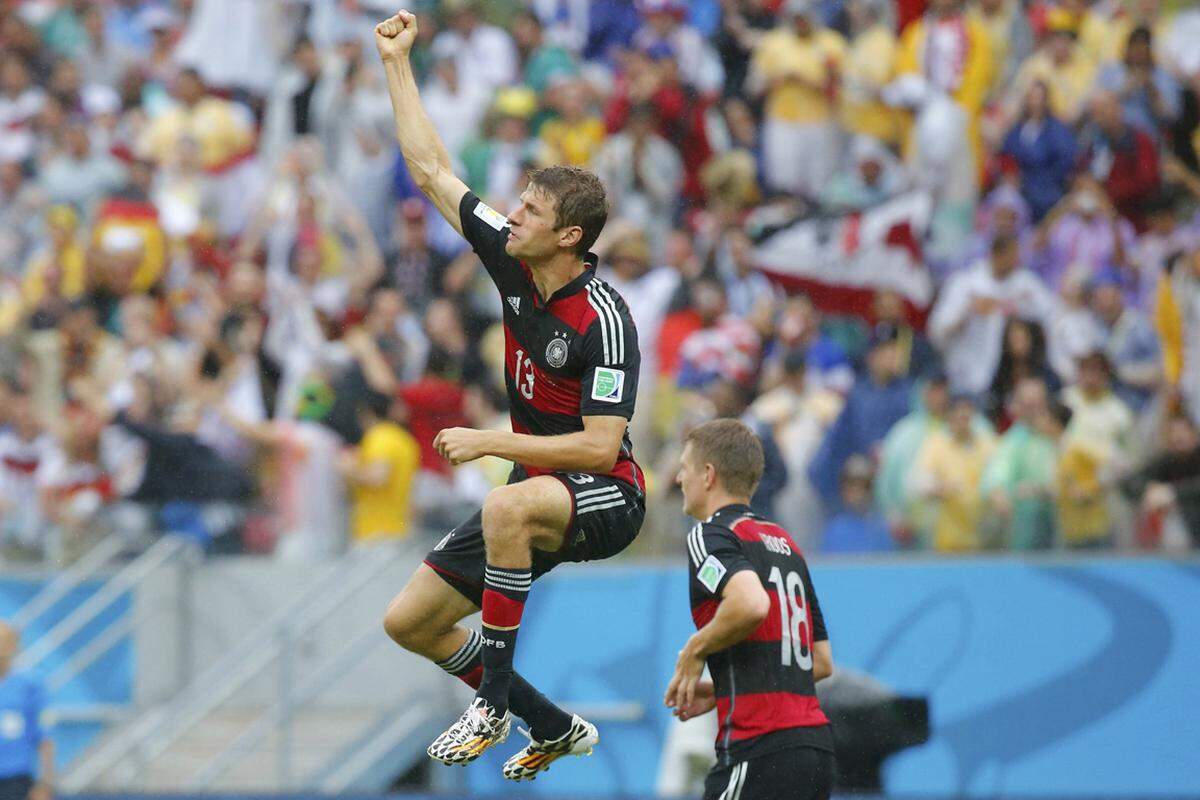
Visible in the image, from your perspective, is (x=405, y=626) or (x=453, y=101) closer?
(x=405, y=626)

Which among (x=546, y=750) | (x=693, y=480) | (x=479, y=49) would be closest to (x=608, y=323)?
(x=693, y=480)

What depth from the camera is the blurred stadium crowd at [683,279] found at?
38.0 ft

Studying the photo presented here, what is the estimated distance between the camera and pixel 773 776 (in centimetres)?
660

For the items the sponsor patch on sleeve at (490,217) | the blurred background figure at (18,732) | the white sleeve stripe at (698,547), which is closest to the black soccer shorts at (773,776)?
the white sleeve stripe at (698,547)

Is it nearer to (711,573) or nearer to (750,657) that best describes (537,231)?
(711,573)

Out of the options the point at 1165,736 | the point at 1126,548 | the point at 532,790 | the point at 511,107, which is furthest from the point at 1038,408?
the point at 511,107

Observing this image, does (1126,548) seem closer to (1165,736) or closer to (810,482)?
(1165,736)

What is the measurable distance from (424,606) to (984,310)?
6.44 meters

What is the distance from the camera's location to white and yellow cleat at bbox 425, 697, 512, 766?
20.8 ft

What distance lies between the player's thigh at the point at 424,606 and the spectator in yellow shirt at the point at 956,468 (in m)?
5.15

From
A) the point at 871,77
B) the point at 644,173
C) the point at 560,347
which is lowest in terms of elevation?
the point at 560,347

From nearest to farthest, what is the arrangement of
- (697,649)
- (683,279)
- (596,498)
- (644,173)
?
1. (697,649)
2. (596,498)
3. (683,279)
4. (644,173)

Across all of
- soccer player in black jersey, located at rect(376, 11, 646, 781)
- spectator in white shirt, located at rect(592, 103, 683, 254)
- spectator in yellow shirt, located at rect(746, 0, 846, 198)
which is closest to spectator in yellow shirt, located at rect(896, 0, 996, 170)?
spectator in yellow shirt, located at rect(746, 0, 846, 198)

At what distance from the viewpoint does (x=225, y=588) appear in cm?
1351
